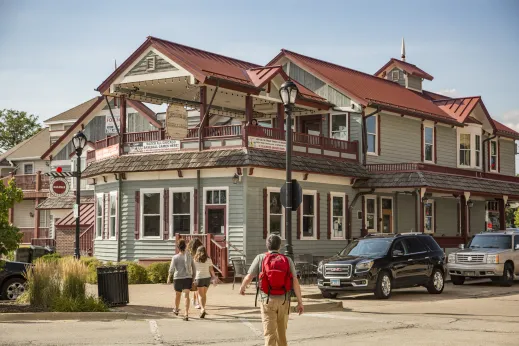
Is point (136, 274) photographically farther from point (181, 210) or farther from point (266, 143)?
point (266, 143)

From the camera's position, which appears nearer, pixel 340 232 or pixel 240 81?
pixel 240 81

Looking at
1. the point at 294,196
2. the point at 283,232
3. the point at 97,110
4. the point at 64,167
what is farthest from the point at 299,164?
the point at 64,167

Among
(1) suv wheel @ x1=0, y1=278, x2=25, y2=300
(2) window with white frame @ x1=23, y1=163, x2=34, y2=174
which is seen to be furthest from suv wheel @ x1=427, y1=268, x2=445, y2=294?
(2) window with white frame @ x1=23, y1=163, x2=34, y2=174

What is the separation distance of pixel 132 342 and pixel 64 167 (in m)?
→ 38.5

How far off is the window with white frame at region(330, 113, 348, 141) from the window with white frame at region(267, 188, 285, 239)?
6.01m

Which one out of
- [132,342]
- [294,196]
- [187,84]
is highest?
[187,84]

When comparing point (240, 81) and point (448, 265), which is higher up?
point (240, 81)

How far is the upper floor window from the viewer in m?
33.6

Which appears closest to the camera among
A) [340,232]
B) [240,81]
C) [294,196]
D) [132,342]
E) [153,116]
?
[132,342]

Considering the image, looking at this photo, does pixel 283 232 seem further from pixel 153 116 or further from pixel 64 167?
pixel 64 167

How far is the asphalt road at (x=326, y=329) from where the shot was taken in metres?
12.6

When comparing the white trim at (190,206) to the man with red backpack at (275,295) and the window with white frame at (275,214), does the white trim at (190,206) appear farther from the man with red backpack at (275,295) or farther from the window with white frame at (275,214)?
the man with red backpack at (275,295)

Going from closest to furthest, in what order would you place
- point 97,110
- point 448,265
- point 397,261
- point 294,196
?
point 294,196 < point 397,261 < point 448,265 < point 97,110

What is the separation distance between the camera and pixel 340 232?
31859mm
